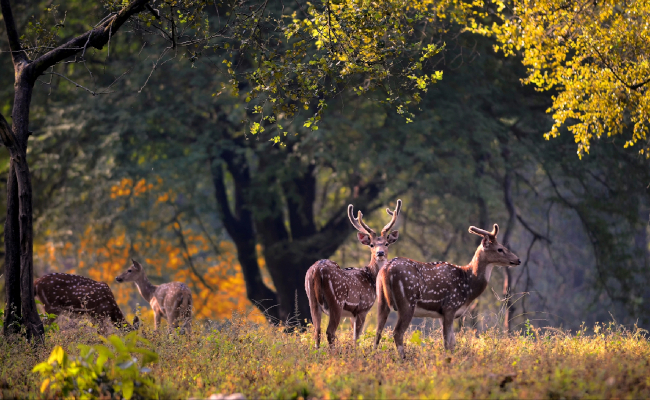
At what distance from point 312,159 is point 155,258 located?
9409mm

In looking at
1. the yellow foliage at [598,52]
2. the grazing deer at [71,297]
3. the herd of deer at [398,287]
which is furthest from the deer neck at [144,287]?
the yellow foliage at [598,52]

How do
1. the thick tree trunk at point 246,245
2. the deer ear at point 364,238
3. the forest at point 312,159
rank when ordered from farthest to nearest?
the thick tree trunk at point 246,245 < the deer ear at point 364,238 < the forest at point 312,159

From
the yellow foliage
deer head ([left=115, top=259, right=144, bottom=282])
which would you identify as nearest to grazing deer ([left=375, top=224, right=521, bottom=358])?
the yellow foliage

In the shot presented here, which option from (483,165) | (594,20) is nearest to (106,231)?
(483,165)

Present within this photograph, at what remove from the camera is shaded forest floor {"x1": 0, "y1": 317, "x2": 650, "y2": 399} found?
6867 millimetres

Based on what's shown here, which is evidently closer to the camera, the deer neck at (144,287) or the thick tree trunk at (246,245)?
the deer neck at (144,287)

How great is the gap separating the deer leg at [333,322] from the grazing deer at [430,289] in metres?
0.64

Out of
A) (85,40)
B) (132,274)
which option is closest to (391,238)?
(85,40)

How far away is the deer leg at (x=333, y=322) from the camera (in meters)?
9.98

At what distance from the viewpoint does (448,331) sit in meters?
9.73

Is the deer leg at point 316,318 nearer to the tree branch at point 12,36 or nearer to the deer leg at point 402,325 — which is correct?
the deer leg at point 402,325

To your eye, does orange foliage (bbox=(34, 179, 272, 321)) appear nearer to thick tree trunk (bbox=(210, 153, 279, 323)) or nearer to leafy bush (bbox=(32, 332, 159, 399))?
thick tree trunk (bbox=(210, 153, 279, 323))

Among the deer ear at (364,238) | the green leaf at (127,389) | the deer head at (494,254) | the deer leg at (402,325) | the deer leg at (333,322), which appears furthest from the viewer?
the deer ear at (364,238)

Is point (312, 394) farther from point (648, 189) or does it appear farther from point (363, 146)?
point (648, 189)
